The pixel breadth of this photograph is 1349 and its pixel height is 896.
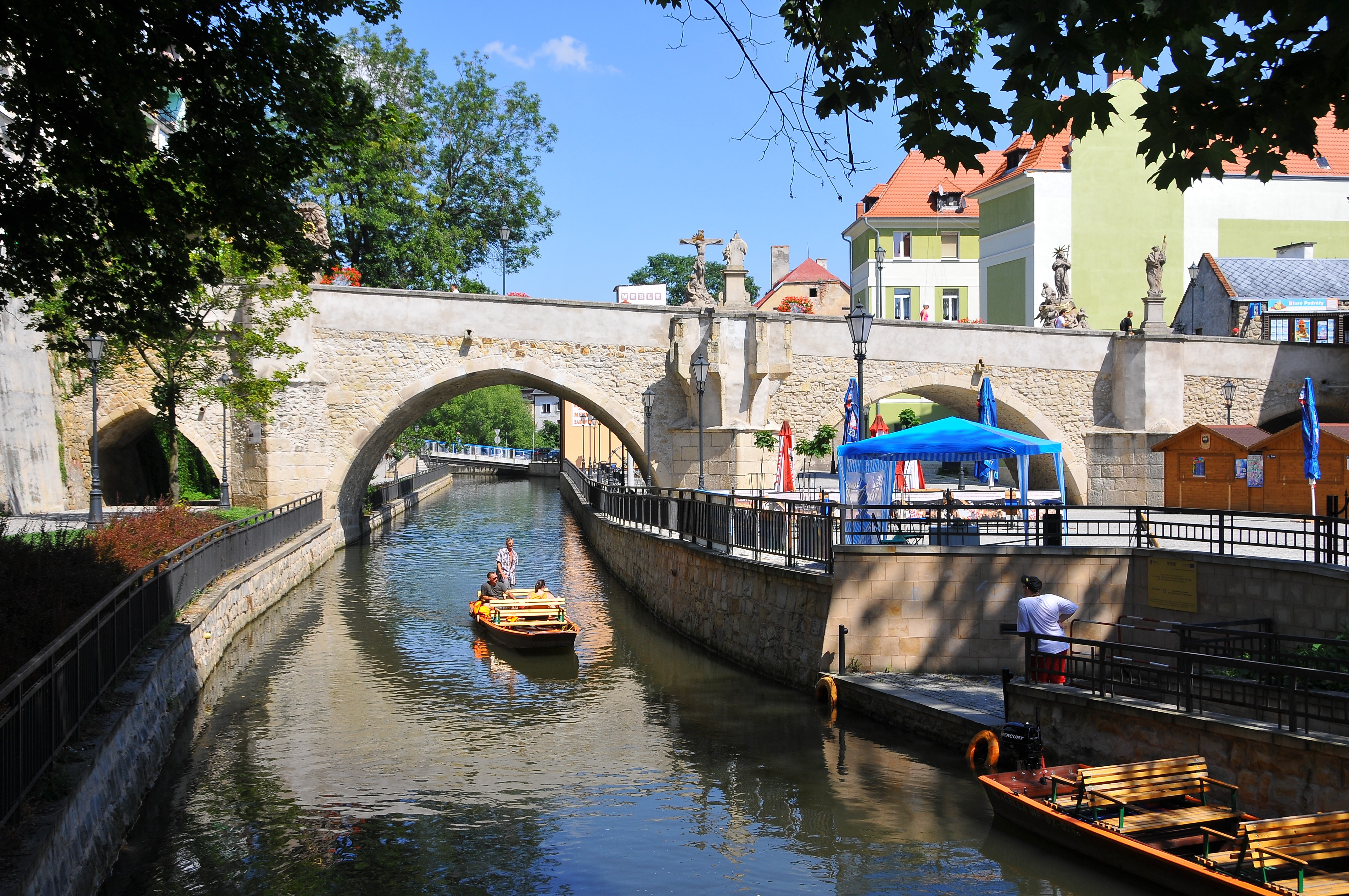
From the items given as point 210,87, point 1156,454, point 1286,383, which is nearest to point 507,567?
point 210,87

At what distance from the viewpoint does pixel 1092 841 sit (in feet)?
26.0

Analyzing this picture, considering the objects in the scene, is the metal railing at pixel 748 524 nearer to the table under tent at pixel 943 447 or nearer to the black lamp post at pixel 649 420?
the table under tent at pixel 943 447

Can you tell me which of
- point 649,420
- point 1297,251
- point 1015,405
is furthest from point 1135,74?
point 1297,251

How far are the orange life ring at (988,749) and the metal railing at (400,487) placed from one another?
26.9 metres

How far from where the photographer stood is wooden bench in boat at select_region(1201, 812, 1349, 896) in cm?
664

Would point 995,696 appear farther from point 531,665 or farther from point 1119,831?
point 531,665

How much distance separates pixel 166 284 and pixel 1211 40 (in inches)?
336

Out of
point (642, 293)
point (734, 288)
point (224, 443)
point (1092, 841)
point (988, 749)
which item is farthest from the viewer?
point (642, 293)

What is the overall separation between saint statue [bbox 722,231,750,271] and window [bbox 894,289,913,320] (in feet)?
66.7

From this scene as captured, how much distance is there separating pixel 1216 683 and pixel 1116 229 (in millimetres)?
33734

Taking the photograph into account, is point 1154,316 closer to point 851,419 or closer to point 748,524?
point 851,419

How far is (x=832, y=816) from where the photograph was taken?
9.42 meters

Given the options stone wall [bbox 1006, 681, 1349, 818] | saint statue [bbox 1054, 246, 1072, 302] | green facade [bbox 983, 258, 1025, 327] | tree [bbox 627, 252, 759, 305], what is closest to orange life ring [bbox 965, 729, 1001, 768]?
stone wall [bbox 1006, 681, 1349, 818]

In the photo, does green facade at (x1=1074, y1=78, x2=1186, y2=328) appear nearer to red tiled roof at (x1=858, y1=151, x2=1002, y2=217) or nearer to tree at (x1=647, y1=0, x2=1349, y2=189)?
red tiled roof at (x1=858, y1=151, x2=1002, y2=217)
